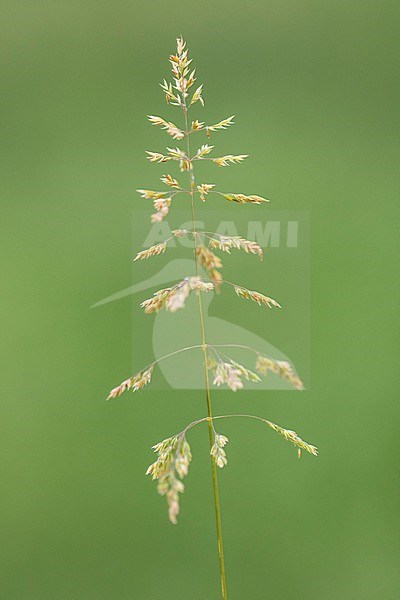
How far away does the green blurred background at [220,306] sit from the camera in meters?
1.18

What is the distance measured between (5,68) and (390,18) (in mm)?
759

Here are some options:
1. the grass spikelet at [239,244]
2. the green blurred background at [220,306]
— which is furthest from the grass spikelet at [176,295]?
the green blurred background at [220,306]

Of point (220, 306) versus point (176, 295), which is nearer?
point (176, 295)

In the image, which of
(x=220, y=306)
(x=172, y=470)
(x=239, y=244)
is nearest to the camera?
(x=172, y=470)

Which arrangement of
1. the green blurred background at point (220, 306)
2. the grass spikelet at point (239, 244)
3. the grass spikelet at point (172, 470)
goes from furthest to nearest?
1. the green blurred background at point (220, 306)
2. the grass spikelet at point (239, 244)
3. the grass spikelet at point (172, 470)

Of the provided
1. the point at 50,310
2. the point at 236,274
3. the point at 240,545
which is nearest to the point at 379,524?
the point at 240,545

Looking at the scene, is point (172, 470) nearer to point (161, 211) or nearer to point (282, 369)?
point (282, 369)

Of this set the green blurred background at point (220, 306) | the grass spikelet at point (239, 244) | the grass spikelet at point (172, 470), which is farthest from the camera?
the green blurred background at point (220, 306)

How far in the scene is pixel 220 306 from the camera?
1.18 m

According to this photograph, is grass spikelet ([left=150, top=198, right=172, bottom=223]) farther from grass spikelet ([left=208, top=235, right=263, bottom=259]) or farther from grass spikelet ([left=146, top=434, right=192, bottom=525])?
grass spikelet ([left=146, top=434, right=192, bottom=525])

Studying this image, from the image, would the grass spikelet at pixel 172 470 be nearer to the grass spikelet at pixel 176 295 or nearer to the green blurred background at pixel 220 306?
the grass spikelet at pixel 176 295

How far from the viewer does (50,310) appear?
1.24 metres

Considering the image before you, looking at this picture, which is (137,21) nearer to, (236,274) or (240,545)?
(236,274)

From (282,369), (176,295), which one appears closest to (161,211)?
(176,295)
